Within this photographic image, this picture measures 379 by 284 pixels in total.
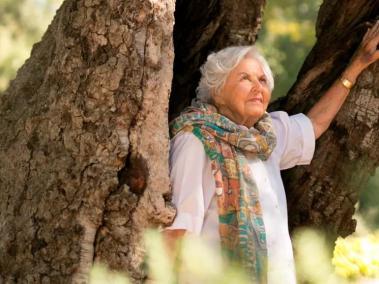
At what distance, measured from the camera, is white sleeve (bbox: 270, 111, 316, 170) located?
3.58 meters

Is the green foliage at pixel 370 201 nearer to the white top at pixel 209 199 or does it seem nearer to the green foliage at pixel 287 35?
the green foliage at pixel 287 35

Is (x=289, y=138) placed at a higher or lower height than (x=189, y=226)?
higher

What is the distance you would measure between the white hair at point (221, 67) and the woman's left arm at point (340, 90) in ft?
1.12

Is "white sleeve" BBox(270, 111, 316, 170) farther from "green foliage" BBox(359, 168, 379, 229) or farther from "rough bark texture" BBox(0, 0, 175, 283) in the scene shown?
"green foliage" BBox(359, 168, 379, 229)

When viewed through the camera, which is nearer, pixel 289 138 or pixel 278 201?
pixel 278 201

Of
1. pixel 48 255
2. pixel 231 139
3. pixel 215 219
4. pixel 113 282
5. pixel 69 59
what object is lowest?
pixel 113 282

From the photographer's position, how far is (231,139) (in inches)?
128

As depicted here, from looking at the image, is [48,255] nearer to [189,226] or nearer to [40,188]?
[40,188]

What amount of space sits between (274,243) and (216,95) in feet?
2.16

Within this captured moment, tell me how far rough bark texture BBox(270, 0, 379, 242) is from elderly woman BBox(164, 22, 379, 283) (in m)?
0.17

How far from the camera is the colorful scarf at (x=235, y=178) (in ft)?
10.2

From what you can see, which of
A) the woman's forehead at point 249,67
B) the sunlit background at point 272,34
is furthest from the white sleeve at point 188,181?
the sunlit background at point 272,34

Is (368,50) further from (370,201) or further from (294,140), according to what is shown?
(370,201)

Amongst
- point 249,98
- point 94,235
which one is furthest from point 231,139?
point 94,235
